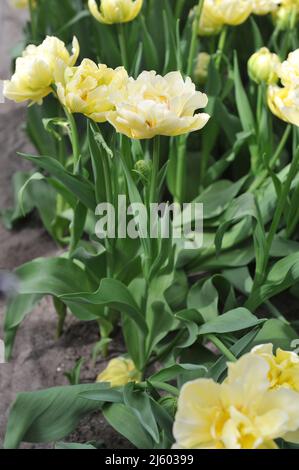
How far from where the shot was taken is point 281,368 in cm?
85

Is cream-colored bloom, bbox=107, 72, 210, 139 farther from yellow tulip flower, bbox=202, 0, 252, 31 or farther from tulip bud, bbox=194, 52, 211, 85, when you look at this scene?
tulip bud, bbox=194, 52, 211, 85

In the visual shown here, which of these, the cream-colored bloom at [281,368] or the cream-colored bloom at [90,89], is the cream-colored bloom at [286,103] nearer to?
the cream-colored bloom at [90,89]

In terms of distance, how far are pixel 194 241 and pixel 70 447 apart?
0.55m

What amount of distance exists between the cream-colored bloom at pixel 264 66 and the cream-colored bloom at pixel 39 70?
0.38 meters

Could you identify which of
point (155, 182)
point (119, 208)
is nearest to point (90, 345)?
point (119, 208)

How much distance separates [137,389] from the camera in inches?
40.6

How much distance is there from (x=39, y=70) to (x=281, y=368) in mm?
564

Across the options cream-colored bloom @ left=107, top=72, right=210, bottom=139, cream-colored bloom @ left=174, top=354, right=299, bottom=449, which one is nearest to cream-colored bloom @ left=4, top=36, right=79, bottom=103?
cream-colored bloom @ left=107, top=72, right=210, bottom=139

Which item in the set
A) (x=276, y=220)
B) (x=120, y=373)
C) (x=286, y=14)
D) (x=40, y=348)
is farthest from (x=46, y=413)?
(x=286, y=14)

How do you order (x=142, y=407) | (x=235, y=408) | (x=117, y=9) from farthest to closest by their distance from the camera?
(x=117, y=9) < (x=142, y=407) < (x=235, y=408)

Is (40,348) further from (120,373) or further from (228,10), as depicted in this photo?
(228,10)

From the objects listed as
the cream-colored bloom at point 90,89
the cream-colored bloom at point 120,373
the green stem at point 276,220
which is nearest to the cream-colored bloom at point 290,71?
the green stem at point 276,220

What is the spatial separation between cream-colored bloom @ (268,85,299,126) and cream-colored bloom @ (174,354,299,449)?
400mm

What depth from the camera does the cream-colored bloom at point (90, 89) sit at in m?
0.97
